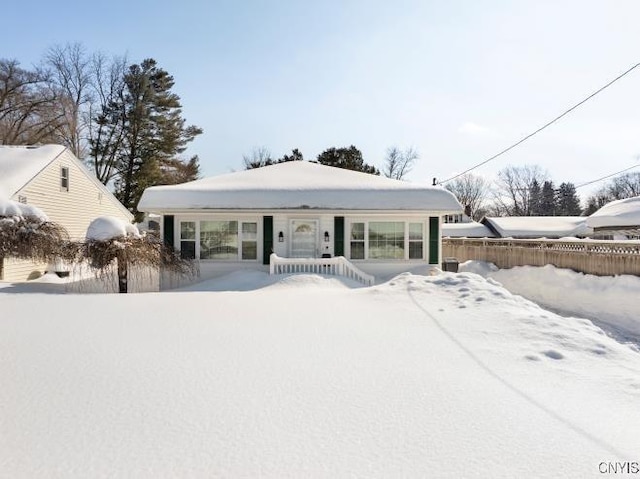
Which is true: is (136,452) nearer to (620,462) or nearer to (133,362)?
(133,362)

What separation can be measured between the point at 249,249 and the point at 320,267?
2.62m

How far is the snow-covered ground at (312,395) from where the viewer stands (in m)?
2.51

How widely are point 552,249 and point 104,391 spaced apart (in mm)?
14336

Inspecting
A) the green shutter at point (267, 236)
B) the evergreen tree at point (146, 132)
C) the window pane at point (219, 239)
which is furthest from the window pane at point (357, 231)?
the evergreen tree at point (146, 132)

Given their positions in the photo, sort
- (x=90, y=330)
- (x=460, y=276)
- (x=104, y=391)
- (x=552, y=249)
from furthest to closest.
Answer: (x=552, y=249), (x=460, y=276), (x=90, y=330), (x=104, y=391)

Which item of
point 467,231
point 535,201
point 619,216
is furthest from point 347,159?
point 535,201

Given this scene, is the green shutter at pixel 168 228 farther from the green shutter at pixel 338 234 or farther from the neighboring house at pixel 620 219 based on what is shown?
the neighboring house at pixel 620 219

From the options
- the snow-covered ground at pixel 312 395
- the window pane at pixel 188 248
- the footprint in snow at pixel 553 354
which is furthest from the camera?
the window pane at pixel 188 248

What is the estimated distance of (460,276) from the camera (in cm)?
902

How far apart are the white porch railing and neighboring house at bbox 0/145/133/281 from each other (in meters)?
8.90

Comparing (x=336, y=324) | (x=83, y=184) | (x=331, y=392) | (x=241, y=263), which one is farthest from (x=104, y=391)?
(x=83, y=184)

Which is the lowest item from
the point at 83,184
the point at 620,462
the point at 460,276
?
the point at 620,462

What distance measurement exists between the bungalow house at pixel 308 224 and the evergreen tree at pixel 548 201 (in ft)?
182

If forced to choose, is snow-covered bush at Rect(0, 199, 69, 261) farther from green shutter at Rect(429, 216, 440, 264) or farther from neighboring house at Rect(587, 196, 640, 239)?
neighboring house at Rect(587, 196, 640, 239)
